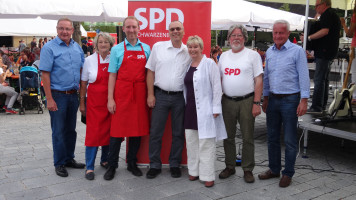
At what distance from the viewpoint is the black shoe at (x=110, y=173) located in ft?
14.0

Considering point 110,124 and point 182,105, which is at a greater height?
point 182,105

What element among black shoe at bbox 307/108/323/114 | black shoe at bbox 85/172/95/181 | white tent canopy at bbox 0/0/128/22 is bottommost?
black shoe at bbox 85/172/95/181

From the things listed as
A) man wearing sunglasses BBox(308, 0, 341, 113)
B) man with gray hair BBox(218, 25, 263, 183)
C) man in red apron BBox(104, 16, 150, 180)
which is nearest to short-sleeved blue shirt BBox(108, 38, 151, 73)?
man in red apron BBox(104, 16, 150, 180)

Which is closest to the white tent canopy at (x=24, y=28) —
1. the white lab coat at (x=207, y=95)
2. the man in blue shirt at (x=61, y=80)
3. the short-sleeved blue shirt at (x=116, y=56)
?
the man in blue shirt at (x=61, y=80)

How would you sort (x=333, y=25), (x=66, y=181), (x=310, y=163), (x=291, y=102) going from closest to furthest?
(x=291, y=102) → (x=66, y=181) → (x=310, y=163) → (x=333, y=25)

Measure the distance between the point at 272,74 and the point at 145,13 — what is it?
1.74 meters

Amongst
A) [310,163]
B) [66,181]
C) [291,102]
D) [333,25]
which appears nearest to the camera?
[291,102]

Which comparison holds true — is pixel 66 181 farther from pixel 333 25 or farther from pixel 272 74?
pixel 333 25

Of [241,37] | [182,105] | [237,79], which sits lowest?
[182,105]

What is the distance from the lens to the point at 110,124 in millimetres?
4355

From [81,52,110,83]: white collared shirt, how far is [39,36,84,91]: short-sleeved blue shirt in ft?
0.42

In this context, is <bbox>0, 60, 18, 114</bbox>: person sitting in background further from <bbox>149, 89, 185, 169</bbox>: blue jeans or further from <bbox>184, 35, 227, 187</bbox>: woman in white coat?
<bbox>184, 35, 227, 187</bbox>: woman in white coat

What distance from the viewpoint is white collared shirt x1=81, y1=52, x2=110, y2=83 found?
4.21 meters

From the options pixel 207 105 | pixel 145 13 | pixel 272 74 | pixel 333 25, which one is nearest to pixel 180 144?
pixel 207 105
